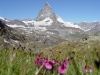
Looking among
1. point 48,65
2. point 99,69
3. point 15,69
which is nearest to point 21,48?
point 15,69

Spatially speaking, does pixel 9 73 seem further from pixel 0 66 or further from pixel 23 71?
pixel 0 66

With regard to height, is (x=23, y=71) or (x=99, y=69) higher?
(x=23, y=71)

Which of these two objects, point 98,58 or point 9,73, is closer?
point 9,73

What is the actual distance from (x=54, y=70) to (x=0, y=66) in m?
0.97

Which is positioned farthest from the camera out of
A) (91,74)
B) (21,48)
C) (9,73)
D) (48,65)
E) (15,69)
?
(21,48)

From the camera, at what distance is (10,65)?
1.72 m

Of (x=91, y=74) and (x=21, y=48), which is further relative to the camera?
(x=21, y=48)

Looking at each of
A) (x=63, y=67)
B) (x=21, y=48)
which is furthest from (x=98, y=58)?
(x=21, y=48)

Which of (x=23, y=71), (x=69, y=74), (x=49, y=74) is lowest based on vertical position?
(x=69, y=74)

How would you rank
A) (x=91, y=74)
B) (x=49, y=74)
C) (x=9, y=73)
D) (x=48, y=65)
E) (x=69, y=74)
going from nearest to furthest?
(x=9, y=73) < (x=48, y=65) < (x=49, y=74) < (x=91, y=74) < (x=69, y=74)

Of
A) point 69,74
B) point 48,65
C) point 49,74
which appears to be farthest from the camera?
point 69,74

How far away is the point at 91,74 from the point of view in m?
2.51

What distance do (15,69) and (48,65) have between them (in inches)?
46.8

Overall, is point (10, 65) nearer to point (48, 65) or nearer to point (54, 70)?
point (48, 65)
